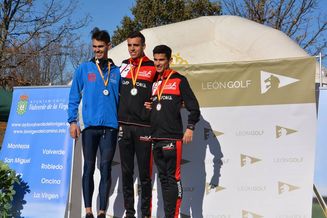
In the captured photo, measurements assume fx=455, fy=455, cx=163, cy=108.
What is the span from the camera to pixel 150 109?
4695 mm

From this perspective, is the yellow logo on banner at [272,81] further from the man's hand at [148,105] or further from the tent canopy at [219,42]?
the tent canopy at [219,42]

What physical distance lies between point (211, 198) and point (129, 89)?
1542 mm

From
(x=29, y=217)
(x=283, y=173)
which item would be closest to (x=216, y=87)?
(x=283, y=173)

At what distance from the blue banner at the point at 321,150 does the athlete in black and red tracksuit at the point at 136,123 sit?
1.76m

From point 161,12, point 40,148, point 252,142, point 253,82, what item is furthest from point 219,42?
point 161,12

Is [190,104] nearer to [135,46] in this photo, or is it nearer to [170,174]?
[170,174]

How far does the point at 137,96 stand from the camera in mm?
4719

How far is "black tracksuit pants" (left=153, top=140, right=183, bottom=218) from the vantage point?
175 inches

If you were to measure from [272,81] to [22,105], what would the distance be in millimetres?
3074

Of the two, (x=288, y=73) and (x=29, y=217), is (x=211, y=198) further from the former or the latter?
(x=29, y=217)

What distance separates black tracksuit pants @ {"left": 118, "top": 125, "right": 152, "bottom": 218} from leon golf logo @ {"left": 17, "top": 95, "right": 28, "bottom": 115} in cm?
163

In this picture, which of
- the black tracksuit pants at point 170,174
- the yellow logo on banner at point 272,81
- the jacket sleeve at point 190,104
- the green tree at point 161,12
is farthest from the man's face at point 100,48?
the green tree at point 161,12

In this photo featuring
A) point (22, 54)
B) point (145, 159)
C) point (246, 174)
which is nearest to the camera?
point (145, 159)

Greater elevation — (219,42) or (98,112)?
(219,42)
